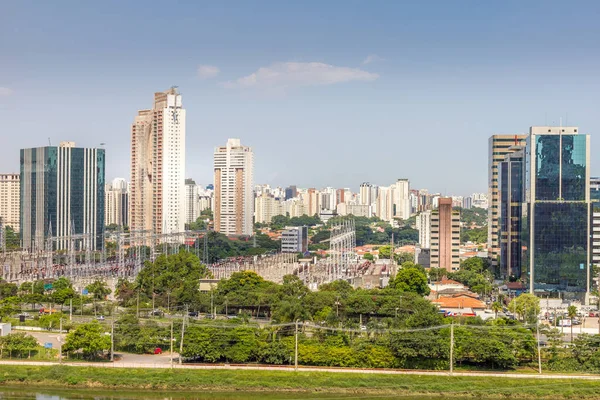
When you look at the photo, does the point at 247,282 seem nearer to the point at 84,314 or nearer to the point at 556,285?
the point at 84,314

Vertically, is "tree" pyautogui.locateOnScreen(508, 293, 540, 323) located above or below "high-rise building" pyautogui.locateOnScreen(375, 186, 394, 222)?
Answer: below

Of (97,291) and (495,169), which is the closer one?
(97,291)

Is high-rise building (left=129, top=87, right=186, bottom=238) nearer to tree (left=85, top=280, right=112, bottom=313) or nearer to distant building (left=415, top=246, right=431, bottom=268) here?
distant building (left=415, top=246, right=431, bottom=268)

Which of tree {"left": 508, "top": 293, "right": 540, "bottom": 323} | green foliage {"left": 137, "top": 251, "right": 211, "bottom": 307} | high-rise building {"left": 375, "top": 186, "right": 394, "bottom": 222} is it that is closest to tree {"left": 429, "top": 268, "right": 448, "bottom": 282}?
tree {"left": 508, "top": 293, "right": 540, "bottom": 323}

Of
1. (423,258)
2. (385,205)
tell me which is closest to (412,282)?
(423,258)

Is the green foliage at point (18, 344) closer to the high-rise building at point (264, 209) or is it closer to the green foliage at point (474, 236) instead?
the green foliage at point (474, 236)

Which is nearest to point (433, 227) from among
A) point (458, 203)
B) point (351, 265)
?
point (351, 265)

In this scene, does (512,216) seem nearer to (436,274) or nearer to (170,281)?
(436,274)
